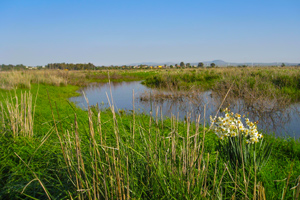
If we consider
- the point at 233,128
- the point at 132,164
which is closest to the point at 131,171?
the point at 132,164

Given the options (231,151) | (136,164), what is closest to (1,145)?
(136,164)

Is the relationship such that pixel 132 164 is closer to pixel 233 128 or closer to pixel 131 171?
pixel 131 171

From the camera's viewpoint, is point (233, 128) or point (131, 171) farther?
point (233, 128)

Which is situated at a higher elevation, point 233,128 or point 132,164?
point 233,128

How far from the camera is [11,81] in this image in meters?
12.8

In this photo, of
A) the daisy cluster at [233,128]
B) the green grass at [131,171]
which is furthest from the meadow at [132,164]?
the daisy cluster at [233,128]

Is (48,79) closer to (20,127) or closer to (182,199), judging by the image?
(20,127)

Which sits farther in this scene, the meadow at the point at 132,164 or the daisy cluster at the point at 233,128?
the daisy cluster at the point at 233,128

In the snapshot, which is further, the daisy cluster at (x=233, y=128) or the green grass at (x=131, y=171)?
the daisy cluster at (x=233, y=128)

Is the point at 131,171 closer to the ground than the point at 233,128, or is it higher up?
closer to the ground

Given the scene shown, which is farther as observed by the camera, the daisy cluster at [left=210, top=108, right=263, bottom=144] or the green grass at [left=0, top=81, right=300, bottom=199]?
the daisy cluster at [left=210, top=108, right=263, bottom=144]

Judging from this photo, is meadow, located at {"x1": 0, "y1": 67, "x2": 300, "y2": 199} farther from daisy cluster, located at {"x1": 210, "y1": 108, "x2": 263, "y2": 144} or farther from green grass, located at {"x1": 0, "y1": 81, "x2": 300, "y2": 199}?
daisy cluster, located at {"x1": 210, "y1": 108, "x2": 263, "y2": 144}

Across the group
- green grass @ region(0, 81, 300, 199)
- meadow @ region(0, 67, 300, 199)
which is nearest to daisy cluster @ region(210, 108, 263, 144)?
meadow @ region(0, 67, 300, 199)

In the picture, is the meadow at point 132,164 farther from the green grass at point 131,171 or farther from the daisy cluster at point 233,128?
the daisy cluster at point 233,128
